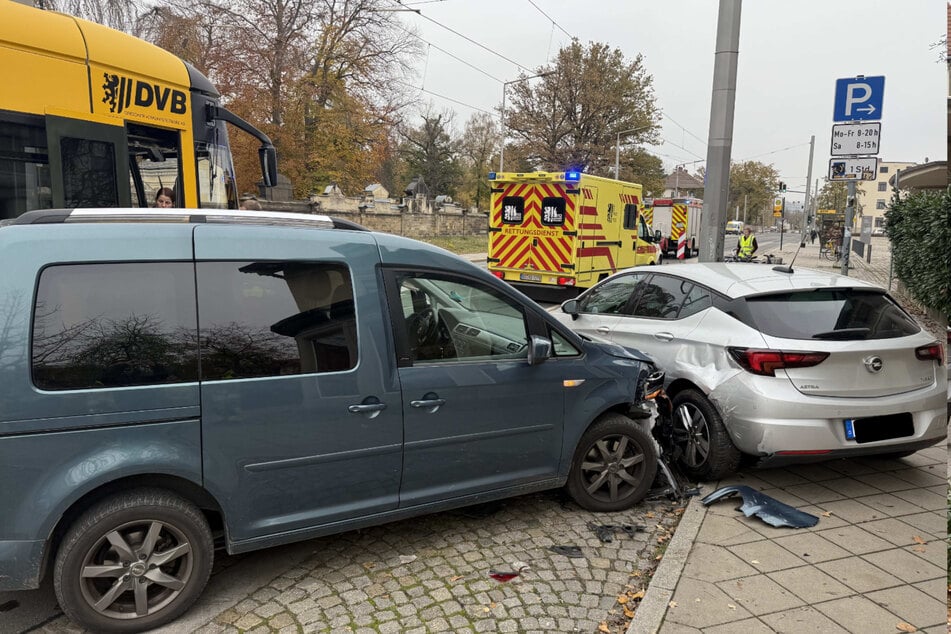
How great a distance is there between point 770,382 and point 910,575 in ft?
4.14

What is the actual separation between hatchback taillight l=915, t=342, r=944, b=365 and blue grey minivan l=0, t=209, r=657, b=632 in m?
2.48

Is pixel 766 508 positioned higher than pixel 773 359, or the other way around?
pixel 773 359

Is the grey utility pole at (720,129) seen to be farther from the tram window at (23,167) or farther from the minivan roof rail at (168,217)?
the tram window at (23,167)

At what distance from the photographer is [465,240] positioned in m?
38.6

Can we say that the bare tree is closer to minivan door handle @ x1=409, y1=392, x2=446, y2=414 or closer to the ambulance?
the ambulance

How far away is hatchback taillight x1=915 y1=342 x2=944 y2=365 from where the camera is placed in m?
4.31

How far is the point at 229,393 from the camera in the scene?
2906mm

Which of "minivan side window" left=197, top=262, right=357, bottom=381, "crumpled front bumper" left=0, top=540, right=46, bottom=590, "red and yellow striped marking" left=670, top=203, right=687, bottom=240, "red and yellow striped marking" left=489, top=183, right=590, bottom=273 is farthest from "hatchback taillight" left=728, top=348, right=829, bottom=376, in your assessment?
"red and yellow striped marking" left=670, top=203, right=687, bottom=240

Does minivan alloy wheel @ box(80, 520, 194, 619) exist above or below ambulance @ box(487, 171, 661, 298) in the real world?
below

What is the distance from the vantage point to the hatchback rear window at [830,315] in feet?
13.9

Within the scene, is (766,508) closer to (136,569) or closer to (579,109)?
(136,569)

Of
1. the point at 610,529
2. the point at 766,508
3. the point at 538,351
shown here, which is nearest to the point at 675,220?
the point at 766,508

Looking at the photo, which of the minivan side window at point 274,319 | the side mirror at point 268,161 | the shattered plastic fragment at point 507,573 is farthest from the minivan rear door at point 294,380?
the side mirror at point 268,161

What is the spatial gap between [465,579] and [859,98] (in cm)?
811
